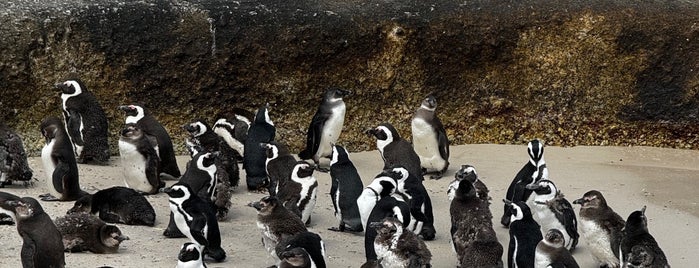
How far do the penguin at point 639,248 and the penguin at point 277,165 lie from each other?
2843 mm

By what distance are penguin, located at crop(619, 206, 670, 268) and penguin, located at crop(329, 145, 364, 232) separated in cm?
212

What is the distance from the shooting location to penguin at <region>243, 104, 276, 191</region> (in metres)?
12.2

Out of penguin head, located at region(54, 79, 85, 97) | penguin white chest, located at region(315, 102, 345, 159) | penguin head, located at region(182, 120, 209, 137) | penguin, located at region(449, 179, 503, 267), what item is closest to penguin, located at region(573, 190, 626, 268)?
penguin, located at region(449, 179, 503, 267)

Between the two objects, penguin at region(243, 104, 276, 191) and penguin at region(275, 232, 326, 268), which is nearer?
penguin at region(275, 232, 326, 268)

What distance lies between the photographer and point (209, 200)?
11000 mm

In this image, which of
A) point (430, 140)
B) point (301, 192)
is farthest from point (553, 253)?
point (430, 140)

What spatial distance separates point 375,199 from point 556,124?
4.09 meters

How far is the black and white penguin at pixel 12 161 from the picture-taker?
38.4 ft

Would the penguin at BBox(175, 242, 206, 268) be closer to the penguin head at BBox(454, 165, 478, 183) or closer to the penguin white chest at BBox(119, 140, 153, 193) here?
the penguin head at BBox(454, 165, 478, 183)

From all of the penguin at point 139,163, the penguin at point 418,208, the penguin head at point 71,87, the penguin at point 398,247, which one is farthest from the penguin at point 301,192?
the penguin head at point 71,87

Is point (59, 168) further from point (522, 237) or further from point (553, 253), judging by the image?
point (553, 253)

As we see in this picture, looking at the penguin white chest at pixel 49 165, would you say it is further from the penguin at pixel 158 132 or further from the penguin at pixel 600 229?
the penguin at pixel 600 229

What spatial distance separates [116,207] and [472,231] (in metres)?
2.66

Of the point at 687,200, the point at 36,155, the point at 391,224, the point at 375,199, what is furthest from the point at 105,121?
the point at 687,200
